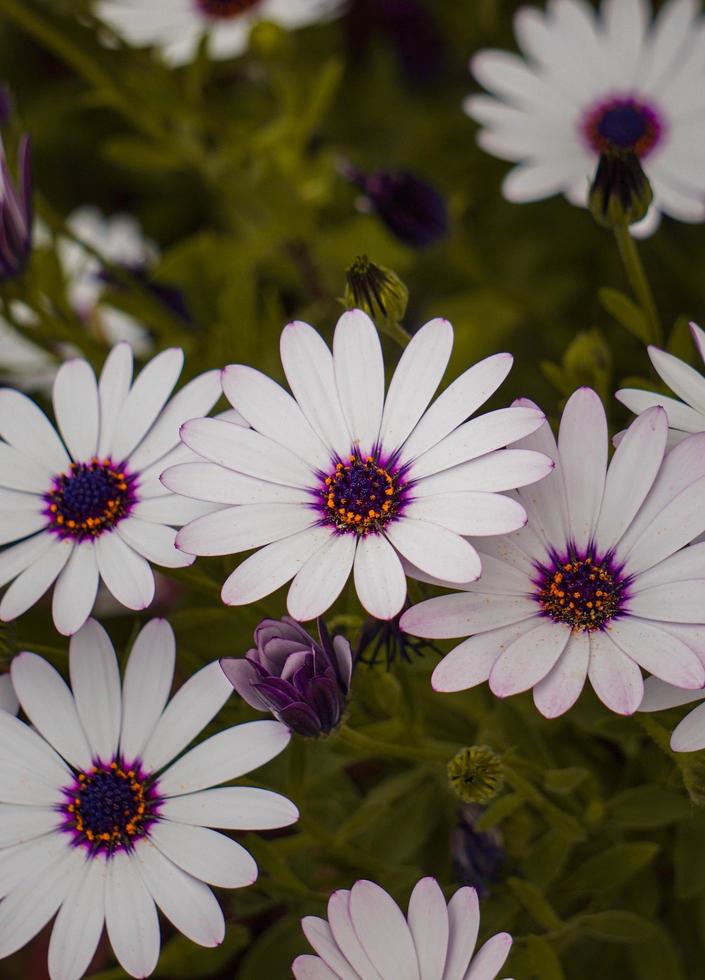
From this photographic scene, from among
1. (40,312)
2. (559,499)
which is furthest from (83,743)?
(40,312)

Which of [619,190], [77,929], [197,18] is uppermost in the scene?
[197,18]

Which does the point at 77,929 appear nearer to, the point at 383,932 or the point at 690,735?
the point at 383,932

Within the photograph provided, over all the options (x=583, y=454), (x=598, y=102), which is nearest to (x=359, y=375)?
(x=583, y=454)

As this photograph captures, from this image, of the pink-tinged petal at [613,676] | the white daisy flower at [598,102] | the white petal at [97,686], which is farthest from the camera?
the white daisy flower at [598,102]

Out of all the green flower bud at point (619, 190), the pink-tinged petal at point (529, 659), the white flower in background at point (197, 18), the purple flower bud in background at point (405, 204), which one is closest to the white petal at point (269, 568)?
the pink-tinged petal at point (529, 659)

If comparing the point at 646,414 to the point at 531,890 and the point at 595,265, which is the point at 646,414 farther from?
the point at 595,265

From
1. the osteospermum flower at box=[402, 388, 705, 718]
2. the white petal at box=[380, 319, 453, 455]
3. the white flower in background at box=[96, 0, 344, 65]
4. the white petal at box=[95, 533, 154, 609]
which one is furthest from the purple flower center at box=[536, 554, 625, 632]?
the white flower in background at box=[96, 0, 344, 65]

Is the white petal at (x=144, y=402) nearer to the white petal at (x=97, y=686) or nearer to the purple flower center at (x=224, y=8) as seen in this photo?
the white petal at (x=97, y=686)
